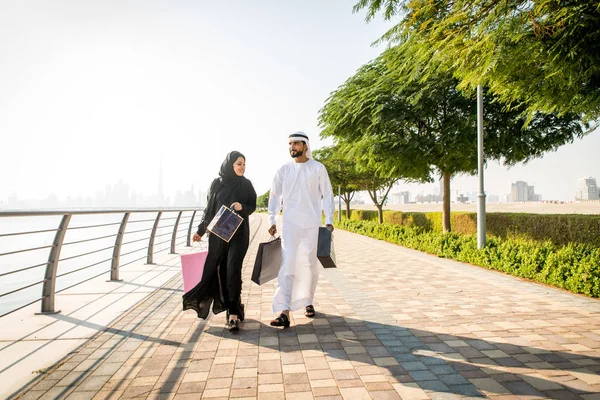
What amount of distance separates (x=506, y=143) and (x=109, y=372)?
34.7 ft

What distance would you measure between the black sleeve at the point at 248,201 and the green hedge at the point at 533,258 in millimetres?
4860

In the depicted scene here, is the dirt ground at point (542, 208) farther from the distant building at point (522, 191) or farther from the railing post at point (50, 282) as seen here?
the distant building at point (522, 191)

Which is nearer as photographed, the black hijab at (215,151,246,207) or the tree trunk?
the black hijab at (215,151,246,207)

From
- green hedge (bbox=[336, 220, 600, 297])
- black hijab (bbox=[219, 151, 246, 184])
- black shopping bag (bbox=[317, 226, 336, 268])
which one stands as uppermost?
black hijab (bbox=[219, 151, 246, 184])

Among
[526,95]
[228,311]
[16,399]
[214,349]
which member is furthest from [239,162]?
[526,95]

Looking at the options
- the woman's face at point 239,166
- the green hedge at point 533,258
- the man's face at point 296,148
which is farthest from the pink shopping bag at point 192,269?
the green hedge at point 533,258

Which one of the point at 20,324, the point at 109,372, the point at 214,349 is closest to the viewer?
the point at 109,372

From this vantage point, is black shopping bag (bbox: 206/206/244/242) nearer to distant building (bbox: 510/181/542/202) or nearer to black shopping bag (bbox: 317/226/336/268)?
black shopping bag (bbox: 317/226/336/268)

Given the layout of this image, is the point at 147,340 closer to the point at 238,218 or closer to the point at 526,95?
the point at 238,218

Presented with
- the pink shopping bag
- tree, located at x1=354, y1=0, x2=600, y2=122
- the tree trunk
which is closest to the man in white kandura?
the pink shopping bag

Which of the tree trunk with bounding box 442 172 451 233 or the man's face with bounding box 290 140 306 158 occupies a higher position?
the man's face with bounding box 290 140 306 158

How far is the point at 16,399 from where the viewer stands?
2.59 metres

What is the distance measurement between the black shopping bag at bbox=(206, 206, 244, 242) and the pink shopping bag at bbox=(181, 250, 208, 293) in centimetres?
40

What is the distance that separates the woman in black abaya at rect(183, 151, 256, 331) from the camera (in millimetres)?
4207
